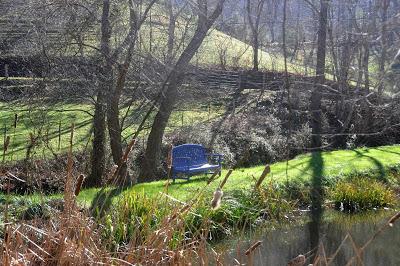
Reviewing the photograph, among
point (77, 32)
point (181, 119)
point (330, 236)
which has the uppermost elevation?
point (77, 32)

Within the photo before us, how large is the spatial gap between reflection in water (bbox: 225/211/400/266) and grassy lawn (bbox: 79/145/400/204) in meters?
1.37

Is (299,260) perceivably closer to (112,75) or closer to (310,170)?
(112,75)

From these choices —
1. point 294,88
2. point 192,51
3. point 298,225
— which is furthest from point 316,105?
point 298,225

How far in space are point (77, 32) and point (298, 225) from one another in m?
5.59

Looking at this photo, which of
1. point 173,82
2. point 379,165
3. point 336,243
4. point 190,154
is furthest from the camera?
point 379,165

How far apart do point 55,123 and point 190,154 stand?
3158 mm

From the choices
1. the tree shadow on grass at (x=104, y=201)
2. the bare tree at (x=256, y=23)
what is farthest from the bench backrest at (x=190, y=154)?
the bare tree at (x=256, y=23)

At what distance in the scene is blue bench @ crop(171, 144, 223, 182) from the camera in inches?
503

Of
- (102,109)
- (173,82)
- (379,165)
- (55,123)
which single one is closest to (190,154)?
(173,82)

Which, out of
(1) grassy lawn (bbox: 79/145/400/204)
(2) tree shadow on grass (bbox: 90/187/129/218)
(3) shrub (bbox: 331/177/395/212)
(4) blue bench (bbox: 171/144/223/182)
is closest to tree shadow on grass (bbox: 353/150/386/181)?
(1) grassy lawn (bbox: 79/145/400/204)

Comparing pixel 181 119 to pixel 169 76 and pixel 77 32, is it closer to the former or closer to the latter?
pixel 169 76

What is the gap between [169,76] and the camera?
13.6 meters

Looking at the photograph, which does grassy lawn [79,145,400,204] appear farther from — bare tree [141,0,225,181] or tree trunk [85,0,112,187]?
tree trunk [85,0,112,187]

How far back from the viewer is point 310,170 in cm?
1399
